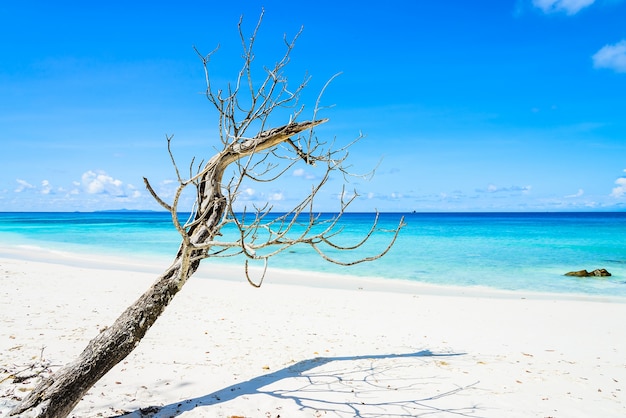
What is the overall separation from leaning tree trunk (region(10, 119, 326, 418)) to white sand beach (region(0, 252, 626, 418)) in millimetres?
558

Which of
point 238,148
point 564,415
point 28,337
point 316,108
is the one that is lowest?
point 564,415

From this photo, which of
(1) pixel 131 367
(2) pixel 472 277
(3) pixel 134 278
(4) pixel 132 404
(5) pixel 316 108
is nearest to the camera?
(5) pixel 316 108

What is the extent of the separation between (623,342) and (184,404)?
6.21m

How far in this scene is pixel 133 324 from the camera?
3.39 m

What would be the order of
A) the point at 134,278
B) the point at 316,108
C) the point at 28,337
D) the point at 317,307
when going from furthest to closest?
the point at 134,278 → the point at 317,307 → the point at 28,337 → the point at 316,108

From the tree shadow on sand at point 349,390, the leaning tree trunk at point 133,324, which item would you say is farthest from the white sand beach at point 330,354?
the leaning tree trunk at point 133,324

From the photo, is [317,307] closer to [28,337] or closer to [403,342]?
[403,342]

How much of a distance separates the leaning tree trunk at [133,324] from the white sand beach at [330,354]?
0.56 meters

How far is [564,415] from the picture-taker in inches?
143

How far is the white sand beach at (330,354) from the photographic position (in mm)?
3789

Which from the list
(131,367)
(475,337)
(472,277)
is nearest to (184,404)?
(131,367)

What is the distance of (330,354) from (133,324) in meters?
2.67

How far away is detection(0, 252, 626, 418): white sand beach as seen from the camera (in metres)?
3.79

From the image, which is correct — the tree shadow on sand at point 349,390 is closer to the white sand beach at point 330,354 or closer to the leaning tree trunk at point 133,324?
the white sand beach at point 330,354
